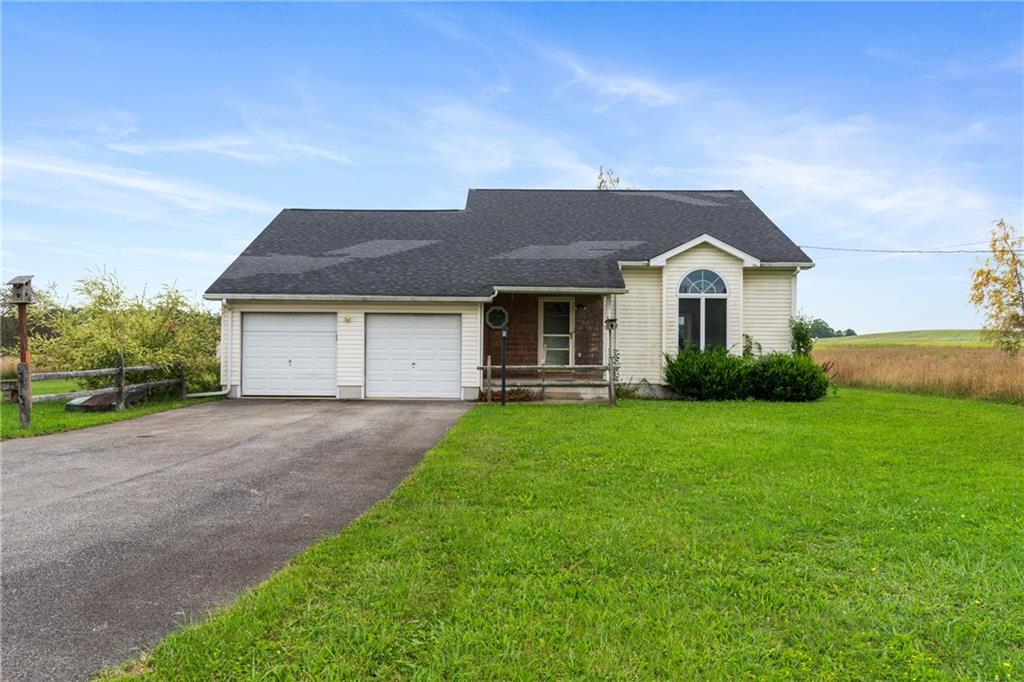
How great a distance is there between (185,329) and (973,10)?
22.1 metres

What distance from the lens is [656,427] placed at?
9.40 metres

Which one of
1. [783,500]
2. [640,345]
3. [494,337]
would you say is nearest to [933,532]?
[783,500]

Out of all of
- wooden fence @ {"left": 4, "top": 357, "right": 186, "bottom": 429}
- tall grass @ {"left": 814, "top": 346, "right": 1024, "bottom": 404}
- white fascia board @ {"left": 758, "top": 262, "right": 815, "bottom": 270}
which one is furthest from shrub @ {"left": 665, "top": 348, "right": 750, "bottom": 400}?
wooden fence @ {"left": 4, "top": 357, "right": 186, "bottom": 429}

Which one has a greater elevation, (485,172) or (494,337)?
(485,172)

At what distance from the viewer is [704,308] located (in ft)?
49.4

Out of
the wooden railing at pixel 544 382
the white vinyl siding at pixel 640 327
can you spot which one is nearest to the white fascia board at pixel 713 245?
the white vinyl siding at pixel 640 327

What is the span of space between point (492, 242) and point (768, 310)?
331 inches

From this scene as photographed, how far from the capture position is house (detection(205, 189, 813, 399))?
14430 millimetres

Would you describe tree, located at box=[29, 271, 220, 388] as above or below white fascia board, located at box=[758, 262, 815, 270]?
below

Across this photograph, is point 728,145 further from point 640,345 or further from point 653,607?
point 653,607

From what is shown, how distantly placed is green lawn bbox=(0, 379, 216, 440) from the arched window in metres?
13.2

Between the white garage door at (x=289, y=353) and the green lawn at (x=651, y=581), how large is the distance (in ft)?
30.1

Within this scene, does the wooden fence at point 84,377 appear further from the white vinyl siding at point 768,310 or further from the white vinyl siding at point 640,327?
the white vinyl siding at point 768,310

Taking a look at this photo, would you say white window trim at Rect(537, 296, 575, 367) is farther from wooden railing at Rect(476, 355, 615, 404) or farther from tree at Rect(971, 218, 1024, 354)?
tree at Rect(971, 218, 1024, 354)
